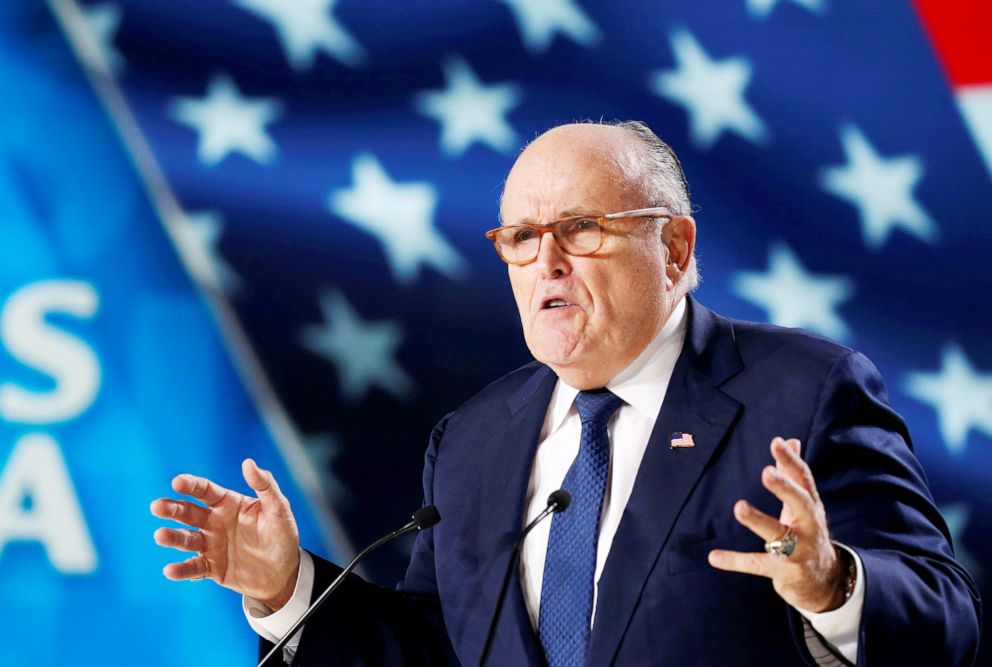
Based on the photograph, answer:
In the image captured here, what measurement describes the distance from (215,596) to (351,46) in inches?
62.3

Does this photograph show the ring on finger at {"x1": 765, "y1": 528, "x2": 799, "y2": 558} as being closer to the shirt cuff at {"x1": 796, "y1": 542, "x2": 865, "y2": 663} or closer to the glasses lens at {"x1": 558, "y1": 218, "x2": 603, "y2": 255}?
the shirt cuff at {"x1": 796, "y1": 542, "x2": 865, "y2": 663}

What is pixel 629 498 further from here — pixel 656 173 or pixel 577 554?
pixel 656 173

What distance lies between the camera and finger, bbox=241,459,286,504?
1.93 m

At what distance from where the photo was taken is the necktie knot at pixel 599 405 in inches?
82.0

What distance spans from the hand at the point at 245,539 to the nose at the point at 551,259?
0.65 metres

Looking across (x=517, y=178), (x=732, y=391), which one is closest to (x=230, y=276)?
(x=517, y=178)

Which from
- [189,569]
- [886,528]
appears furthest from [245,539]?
[886,528]

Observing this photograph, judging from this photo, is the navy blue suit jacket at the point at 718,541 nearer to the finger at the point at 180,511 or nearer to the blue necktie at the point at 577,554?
the blue necktie at the point at 577,554

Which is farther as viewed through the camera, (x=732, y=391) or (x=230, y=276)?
(x=230, y=276)

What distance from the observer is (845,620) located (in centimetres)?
158

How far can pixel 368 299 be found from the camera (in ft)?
9.95

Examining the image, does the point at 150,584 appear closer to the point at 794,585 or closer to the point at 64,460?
the point at 64,460

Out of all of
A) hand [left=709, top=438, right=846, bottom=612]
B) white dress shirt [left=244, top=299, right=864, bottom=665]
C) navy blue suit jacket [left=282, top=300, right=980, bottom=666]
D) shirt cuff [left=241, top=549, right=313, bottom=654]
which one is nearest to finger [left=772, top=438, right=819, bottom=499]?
hand [left=709, top=438, right=846, bottom=612]

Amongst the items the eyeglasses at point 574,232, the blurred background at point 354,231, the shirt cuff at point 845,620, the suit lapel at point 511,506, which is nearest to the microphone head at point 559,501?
the suit lapel at point 511,506
